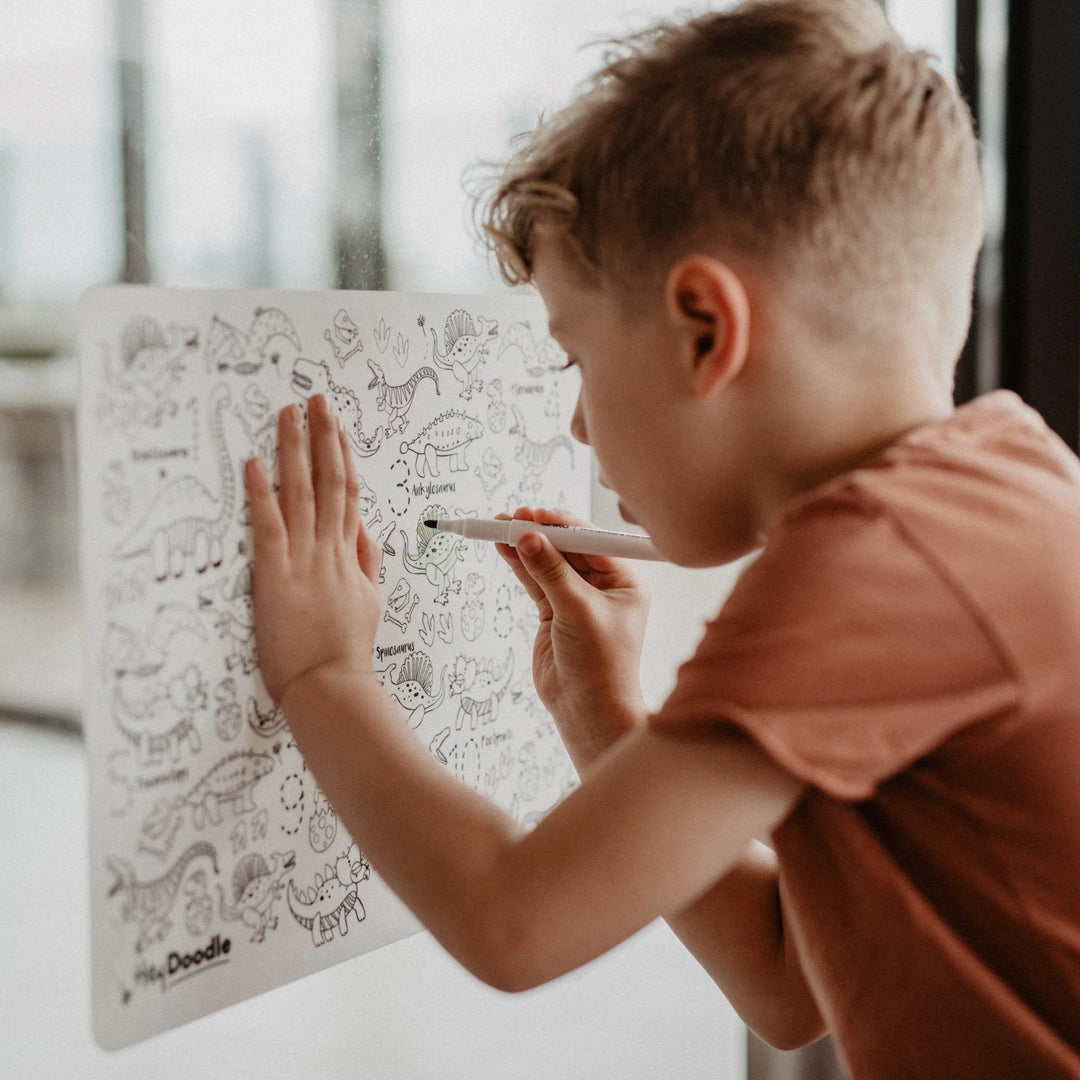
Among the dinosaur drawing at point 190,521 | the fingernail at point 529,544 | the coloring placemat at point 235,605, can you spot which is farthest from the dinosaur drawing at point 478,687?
the dinosaur drawing at point 190,521

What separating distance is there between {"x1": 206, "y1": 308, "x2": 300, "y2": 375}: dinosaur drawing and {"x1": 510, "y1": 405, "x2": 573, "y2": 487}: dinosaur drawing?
0.20 meters

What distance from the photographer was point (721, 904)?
2.53 feet

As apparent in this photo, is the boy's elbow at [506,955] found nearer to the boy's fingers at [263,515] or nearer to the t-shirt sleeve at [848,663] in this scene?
the t-shirt sleeve at [848,663]

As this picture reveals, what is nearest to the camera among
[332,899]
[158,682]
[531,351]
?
[158,682]

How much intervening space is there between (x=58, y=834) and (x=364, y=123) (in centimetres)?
→ 43

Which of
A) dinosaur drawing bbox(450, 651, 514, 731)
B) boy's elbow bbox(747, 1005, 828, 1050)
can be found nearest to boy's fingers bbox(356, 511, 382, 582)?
dinosaur drawing bbox(450, 651, 514, 731)

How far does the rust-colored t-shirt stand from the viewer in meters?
0.49

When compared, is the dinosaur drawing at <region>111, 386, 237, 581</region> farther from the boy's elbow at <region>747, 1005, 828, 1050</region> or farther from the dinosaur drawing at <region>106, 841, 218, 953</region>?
the boy's elbow at <region>747, 1005, 828, 1050</region>

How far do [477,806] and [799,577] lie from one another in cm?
18

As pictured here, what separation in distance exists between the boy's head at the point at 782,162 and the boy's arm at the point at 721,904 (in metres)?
0.23

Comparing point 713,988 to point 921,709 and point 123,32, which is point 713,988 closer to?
point 921,709

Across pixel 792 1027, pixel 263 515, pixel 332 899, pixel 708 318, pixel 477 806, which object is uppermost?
pixel 708 318

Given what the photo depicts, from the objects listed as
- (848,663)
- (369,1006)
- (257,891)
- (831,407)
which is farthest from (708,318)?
(369,1006)

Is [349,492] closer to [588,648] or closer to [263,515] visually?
[263,515]
